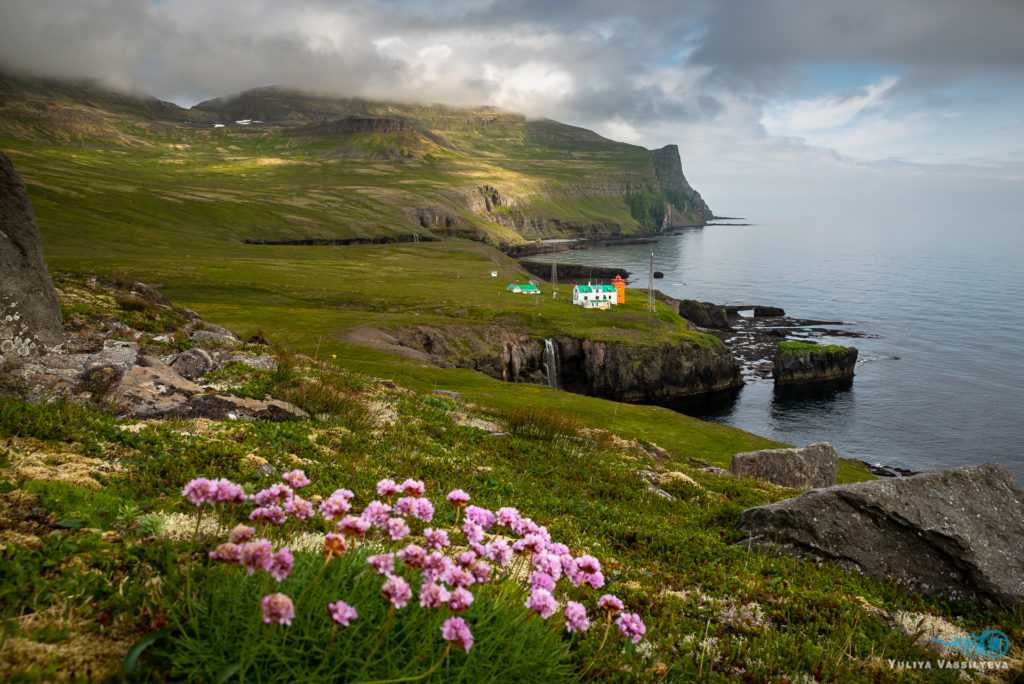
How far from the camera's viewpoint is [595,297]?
11000cm

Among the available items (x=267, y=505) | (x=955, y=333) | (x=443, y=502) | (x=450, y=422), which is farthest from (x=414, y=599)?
(x=955, y=333)

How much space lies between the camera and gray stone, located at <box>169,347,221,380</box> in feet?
54.2

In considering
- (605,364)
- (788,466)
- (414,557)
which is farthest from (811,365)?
(414,557)

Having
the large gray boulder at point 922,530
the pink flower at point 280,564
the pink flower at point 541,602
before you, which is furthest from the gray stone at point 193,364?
the large gray boulder at point 922,530

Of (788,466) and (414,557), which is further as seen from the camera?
(788,466)

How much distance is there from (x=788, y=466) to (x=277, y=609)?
25.5 metres

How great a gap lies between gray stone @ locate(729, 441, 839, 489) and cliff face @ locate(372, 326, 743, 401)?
4508 centimetres

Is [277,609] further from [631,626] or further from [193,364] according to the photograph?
[193,364]

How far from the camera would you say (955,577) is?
10.2 metres

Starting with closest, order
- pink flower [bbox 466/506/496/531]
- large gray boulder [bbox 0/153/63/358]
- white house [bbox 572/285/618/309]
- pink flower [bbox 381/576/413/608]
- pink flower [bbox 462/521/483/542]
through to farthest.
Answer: pink flower [bbox 381/576/413/608] → pink flower [bbox 462/521/483/542] → pink flower [bbox 466/506/496/531] → large gray boulder [bbox 0/153/63/358] → white house [bbox 572/285/618/309]

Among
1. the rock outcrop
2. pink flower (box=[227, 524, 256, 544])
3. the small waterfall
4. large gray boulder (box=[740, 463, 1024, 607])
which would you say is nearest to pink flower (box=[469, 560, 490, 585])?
pink flower (box=[227, 524, 256, 544])

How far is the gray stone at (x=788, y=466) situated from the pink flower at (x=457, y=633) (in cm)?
2251

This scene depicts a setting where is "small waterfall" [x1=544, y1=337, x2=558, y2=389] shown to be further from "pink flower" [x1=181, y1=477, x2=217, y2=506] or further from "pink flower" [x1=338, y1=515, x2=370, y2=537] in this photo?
"pink flower" [x1=181, y1=477, x2=217, y2=506]

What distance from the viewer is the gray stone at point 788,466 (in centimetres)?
2383
